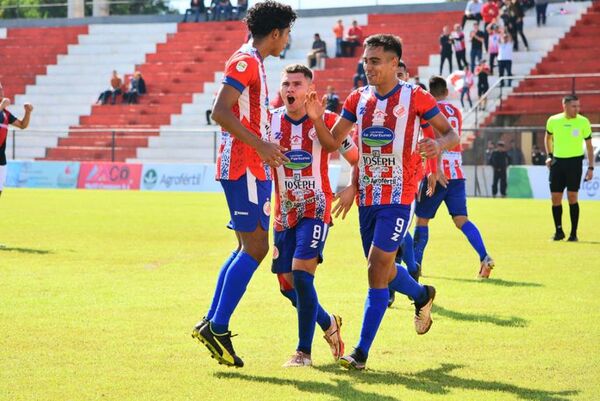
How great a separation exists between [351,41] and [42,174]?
13.1 meters

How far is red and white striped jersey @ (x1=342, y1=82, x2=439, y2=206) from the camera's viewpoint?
746 cm

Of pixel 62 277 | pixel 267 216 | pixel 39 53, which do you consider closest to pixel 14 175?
pixel 39 53

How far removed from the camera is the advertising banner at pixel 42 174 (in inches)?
1480

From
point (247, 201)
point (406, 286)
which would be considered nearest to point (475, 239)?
point (406, 286)

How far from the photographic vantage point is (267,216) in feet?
23.9

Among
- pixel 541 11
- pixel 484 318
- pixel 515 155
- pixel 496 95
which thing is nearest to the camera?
pixel 484 318

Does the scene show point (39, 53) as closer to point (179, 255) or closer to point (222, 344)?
point (179, 255)

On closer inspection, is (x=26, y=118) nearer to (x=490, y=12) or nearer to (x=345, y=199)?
(x=345, y=199)

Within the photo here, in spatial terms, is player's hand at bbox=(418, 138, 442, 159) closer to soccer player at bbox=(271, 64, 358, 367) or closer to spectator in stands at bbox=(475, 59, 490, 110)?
soccer player at bbox=(271, 64, 358, 367)

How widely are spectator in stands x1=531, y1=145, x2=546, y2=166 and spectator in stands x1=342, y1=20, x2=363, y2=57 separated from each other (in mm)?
12233

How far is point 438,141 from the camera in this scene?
23.6 feet

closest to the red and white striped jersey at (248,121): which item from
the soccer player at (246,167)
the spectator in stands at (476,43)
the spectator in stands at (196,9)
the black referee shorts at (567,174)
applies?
the soccer player at (246,167)

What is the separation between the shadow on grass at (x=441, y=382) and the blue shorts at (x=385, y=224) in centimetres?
88

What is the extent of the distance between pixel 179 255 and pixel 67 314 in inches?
220
